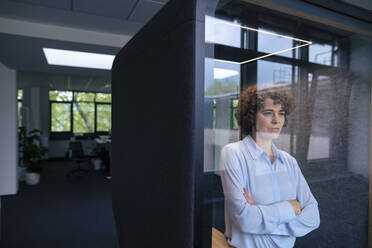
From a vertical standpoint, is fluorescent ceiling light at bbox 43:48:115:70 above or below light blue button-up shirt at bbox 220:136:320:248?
above

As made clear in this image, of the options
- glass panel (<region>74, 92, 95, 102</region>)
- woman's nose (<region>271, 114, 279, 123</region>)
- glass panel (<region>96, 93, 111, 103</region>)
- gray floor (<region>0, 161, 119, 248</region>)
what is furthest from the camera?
glass panel (<region>96, 93, 111, 103</region>)

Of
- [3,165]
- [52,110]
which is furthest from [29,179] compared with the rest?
[52,110]

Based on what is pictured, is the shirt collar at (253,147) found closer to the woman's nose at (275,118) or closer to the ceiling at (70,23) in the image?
the woman's nose at (275,118)

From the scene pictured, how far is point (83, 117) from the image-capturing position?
30.5 feet

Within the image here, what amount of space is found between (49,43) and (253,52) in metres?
3.19

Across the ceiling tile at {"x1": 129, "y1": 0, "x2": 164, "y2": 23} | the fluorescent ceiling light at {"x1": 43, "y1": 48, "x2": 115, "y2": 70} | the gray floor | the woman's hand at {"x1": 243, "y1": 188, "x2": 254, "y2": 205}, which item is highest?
the ceiling tile at {"x1": 129, "y1": 0, "x2": 164, "y2": 23}

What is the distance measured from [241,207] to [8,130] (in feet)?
16.7

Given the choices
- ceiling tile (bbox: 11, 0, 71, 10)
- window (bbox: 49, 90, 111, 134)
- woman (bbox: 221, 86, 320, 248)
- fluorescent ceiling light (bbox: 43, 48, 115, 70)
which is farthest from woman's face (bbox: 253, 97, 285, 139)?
window (bbox: 49, 90, 111, 134)

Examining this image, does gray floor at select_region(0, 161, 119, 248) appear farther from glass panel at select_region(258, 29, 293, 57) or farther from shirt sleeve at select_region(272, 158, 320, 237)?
glass panel at select_region(258, 29, 293, 57)

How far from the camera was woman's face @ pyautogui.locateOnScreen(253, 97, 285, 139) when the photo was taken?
47 centimetres

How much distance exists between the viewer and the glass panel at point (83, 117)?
916 centimetres

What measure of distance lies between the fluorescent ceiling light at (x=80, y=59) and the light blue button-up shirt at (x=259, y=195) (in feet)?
12.8

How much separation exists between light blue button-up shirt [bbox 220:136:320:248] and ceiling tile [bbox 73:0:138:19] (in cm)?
228

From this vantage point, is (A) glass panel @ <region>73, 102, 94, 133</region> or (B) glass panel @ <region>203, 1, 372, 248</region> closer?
(B) glass panel @ <region>203, 1, 372, 248</region>
